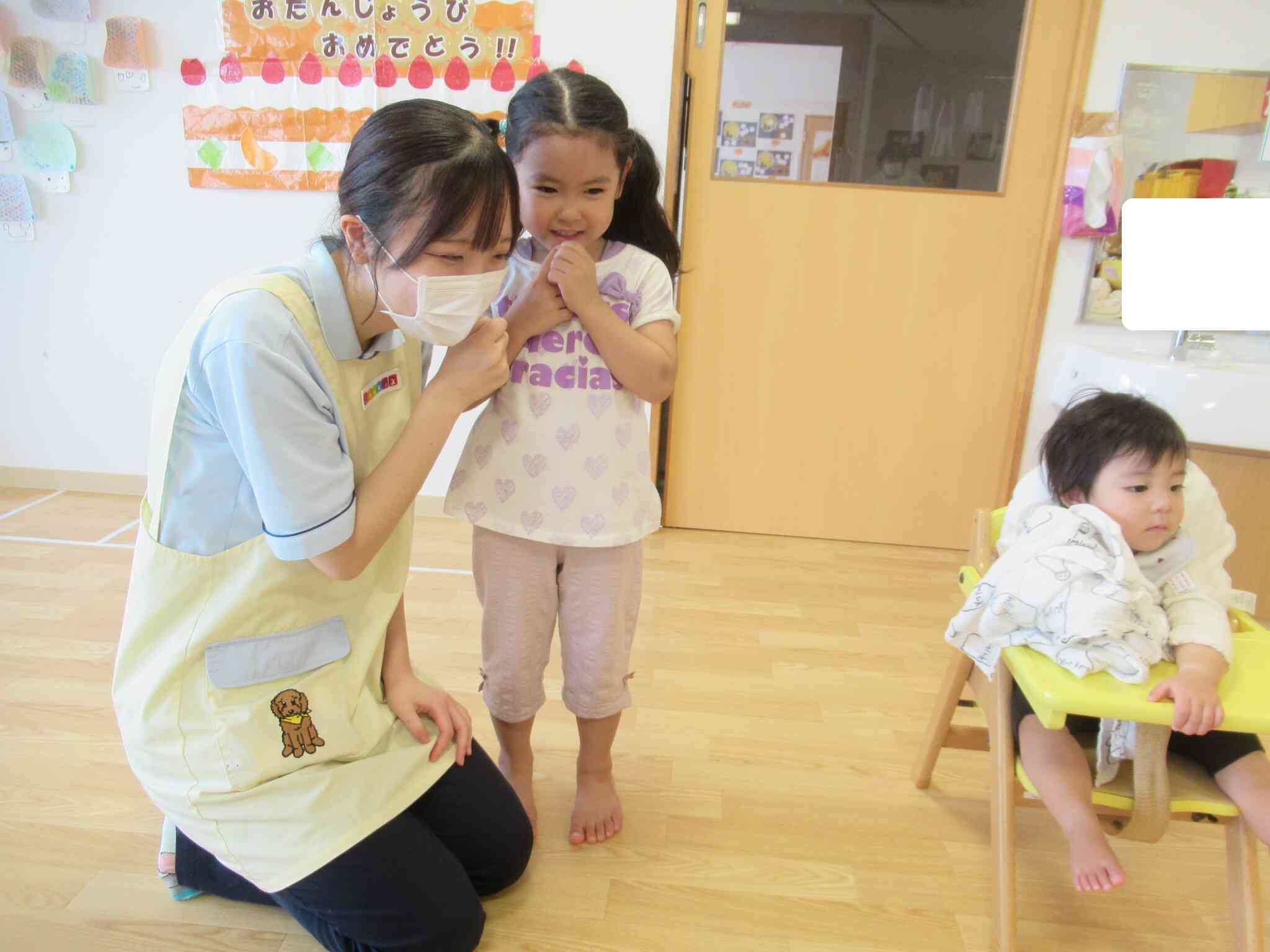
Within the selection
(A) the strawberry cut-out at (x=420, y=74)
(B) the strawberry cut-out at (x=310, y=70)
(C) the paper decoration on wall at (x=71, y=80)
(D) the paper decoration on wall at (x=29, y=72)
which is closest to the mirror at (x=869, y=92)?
(A) the strawberry cut-out at (x=420, y=74)

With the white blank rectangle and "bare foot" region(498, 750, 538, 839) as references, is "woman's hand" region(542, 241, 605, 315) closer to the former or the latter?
"bare foot" region(498, 750, 538, 839)

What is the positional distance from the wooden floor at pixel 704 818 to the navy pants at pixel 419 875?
6 cm

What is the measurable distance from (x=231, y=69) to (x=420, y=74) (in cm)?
54

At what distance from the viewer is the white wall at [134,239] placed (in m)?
2.24

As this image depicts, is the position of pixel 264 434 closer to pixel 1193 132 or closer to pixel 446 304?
pixel 446 304

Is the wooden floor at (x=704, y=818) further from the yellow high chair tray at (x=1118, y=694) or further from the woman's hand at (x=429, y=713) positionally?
the yellow high chair tray at (x=1118, y=694)

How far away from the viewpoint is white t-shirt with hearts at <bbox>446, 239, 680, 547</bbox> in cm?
111

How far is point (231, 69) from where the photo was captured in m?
2.29

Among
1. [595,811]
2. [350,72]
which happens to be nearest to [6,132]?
[350,72]

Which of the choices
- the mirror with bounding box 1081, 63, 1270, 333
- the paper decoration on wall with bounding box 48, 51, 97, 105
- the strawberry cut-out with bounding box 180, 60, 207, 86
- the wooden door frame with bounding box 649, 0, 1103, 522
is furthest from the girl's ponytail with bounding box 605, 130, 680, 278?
the paper decoration on wall with bounding box 48, 51, 97, 105

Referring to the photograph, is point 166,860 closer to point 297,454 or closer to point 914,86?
point 297,454

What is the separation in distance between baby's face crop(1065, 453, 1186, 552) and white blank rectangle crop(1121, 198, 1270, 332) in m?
1.39

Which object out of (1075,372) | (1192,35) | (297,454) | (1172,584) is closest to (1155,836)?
(1172,584)

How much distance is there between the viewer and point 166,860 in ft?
3.64
